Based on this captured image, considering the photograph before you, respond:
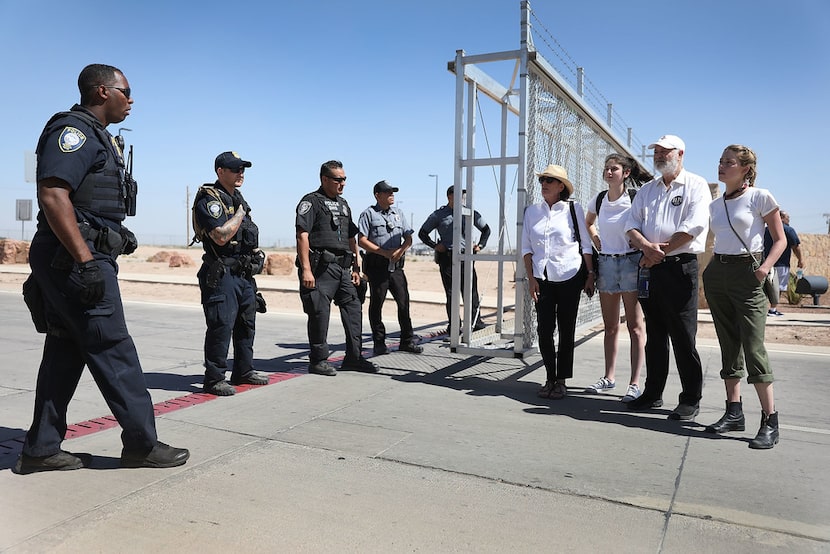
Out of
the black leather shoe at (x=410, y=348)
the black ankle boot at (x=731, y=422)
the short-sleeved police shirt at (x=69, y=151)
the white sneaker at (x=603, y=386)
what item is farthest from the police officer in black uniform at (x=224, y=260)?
the black ankle boot at (x=731, y=422)

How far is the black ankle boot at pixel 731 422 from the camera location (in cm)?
421

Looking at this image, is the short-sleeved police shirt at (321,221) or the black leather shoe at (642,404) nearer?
the black leather shoe at (642,404)

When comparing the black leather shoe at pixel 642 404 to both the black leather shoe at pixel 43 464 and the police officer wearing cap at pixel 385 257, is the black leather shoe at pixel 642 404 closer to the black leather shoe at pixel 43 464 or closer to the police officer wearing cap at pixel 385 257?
the police officer wearing cap at pixel 385 257

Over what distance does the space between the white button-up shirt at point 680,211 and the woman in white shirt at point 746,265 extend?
0.65 feet

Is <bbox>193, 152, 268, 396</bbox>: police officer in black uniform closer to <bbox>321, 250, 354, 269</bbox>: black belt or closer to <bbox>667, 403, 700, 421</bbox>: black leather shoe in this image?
<bbox>321, 250, 354, 269</bbox>: black belt

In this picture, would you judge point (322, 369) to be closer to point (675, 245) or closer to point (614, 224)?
point (614, 224)

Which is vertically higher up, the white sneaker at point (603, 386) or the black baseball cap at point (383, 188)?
the black baseball cap at point (383, 188)

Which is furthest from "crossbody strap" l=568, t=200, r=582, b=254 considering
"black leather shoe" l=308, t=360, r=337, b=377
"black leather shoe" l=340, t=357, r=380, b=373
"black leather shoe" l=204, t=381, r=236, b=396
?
"black leather shoe" l=204, t=381, r=236, b=396

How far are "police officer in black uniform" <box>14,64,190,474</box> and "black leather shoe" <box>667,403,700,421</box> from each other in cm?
333

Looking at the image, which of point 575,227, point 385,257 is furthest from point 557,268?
point 385,257

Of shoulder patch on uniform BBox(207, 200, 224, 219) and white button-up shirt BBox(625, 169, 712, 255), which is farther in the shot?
shoulder patch on uniform BBox(207, 200, 224, 219)

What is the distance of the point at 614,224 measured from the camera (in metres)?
5.12

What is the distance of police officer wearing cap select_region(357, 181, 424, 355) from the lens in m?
7.16

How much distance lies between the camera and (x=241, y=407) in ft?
15.3
